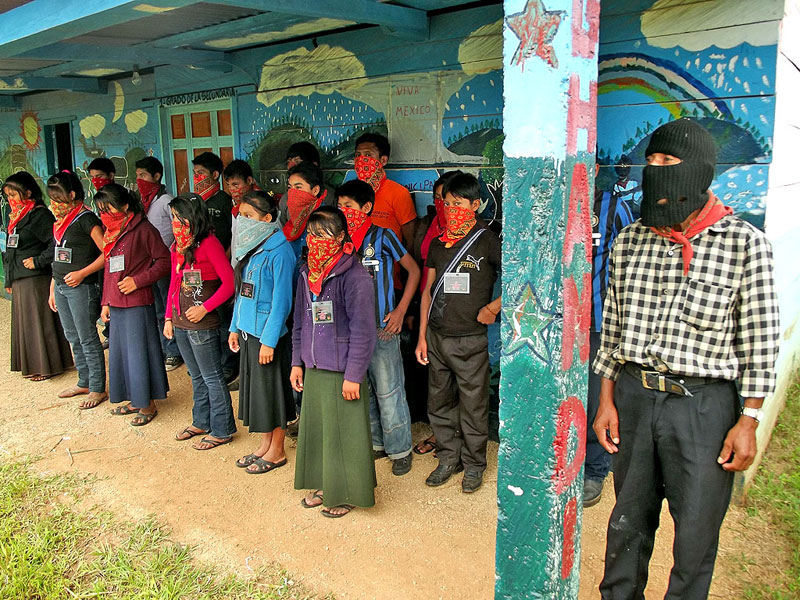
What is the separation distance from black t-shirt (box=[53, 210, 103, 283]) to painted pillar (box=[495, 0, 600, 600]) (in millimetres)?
4411

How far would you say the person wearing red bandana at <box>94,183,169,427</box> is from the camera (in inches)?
185

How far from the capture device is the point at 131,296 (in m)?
4.73

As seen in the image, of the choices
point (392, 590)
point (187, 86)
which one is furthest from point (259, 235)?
point (187, 86)

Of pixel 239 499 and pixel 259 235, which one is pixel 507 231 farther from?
pixel 239 499

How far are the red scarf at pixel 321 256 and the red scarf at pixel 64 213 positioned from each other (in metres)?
2.82

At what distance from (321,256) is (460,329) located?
95cm

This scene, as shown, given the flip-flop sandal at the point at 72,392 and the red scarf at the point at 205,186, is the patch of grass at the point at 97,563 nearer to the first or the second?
the flip-flop sandal at the point at 72,392

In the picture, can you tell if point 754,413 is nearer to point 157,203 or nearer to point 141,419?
point 141,419

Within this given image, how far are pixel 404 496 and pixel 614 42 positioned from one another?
9.80ft

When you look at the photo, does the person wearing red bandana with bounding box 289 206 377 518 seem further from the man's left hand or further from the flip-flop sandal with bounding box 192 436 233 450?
the man's left hand

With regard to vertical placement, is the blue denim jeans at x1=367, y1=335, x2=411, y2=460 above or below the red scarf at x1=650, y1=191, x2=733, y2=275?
below

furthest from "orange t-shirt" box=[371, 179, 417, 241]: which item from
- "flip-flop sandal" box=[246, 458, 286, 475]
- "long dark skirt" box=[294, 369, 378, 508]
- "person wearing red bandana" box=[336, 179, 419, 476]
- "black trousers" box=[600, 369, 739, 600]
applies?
"black trousers" box=[600, 369, 739, 600]

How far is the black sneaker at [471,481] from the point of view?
3.87m

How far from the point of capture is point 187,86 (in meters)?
6.77
